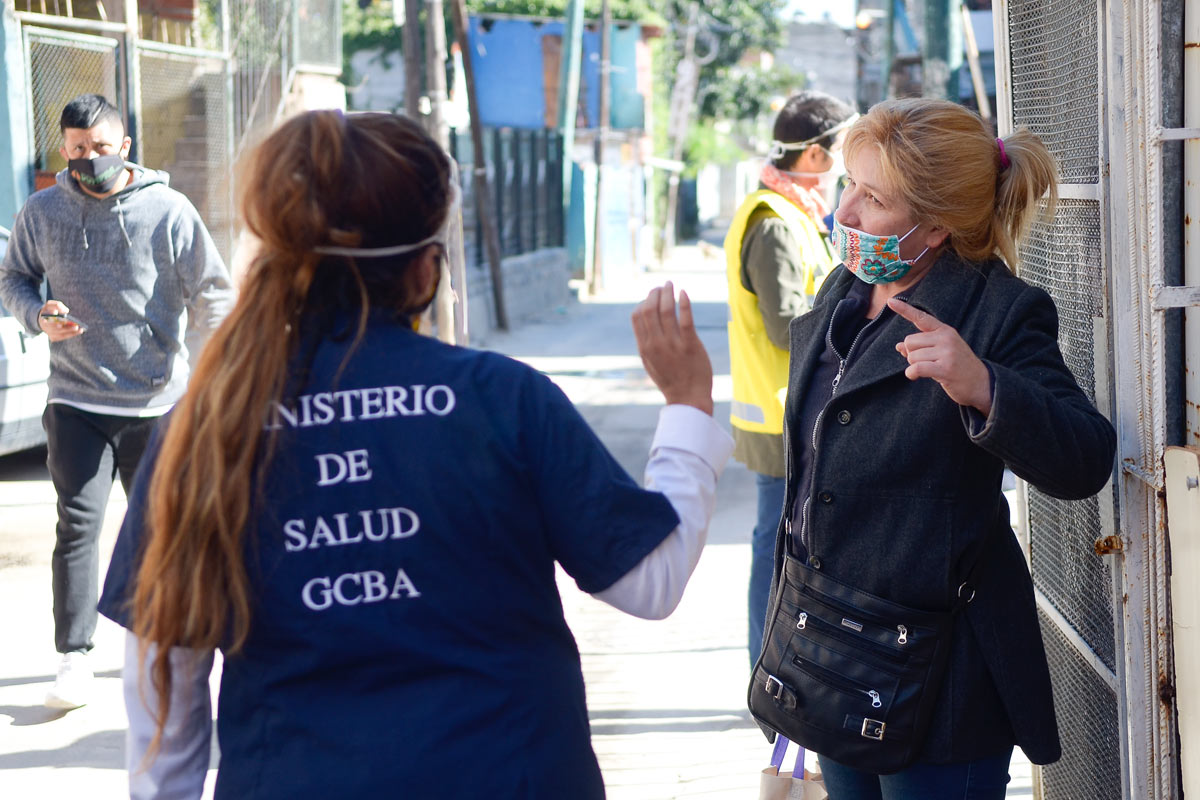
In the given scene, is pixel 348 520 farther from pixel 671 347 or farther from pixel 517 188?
pixel 517 188

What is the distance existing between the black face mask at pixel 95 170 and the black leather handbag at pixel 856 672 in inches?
125

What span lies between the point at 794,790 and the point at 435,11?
12.7m

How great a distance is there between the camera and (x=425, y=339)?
5.58ft

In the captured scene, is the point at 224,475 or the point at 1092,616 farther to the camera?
the point at 1092,616

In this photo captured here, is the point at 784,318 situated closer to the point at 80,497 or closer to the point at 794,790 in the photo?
the point at 794,790

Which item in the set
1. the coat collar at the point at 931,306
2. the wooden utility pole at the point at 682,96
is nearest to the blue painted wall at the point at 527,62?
the wooden utility pole at the point at 682,96

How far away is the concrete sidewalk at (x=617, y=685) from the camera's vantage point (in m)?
4.24

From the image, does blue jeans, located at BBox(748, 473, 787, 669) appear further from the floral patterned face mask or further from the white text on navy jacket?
the white text on navy jacket

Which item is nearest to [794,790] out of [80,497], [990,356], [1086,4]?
[990,356]

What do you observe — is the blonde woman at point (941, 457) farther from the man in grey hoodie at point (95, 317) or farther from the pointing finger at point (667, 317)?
the man in grey hoodie at point (95, 317)

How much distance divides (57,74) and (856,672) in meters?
11.2

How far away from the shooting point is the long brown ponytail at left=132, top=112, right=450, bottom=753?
1.61 metres

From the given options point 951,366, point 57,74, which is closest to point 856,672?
point 951,366

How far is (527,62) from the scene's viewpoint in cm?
3662
